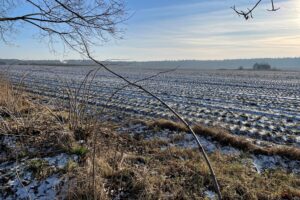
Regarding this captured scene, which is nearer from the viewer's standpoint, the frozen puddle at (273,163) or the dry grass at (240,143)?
the frozen puddle at (273,163)

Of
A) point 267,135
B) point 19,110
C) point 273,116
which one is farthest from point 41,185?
point 273,116

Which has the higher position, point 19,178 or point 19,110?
point 19,110

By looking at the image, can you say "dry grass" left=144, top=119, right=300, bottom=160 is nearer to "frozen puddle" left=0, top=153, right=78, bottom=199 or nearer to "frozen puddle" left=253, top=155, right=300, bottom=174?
"frozen puddle" left=253, top=155, right=300, bottom=174

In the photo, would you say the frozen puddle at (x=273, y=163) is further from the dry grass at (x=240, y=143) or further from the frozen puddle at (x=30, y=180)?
the frozen puddle at (x=30, y=180)

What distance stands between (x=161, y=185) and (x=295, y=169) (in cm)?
260

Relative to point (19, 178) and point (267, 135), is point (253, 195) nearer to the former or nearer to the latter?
point (19, 178)

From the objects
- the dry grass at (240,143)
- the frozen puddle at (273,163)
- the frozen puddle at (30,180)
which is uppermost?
the frozen puddle at (30,180)

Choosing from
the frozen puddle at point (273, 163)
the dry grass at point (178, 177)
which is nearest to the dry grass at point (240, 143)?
the frozen puddle at point (273, 163)

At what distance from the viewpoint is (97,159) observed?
4.10m

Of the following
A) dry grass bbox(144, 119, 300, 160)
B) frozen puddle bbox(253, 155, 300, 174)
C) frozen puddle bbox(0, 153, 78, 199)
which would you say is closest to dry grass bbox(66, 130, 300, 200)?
frozen puddle bbox(253, 155, 300, 174)

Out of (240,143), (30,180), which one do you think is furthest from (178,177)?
(240,143)

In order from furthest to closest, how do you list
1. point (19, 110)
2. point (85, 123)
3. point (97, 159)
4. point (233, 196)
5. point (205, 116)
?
point (205, 116) < point (19, 110) < point (85, 123) < point (97, 159) < point (233, 196)

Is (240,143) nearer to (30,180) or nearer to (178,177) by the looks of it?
(178,177)

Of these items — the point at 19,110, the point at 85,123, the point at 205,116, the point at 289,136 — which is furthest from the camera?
the point at 205,116
